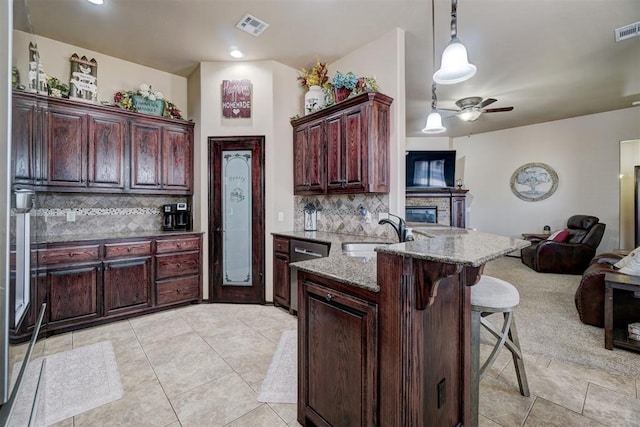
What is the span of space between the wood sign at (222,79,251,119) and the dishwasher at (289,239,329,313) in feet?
6.02

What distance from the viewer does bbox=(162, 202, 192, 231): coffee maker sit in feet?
12.9

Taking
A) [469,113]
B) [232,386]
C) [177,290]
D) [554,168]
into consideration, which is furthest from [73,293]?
[554,168]

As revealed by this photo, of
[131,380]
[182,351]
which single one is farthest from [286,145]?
[131,380]

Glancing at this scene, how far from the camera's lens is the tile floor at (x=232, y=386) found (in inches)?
69.8

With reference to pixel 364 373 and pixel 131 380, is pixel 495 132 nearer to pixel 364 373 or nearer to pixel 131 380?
pixel 364 373

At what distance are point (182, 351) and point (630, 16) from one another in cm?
546

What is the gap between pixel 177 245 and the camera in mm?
3596

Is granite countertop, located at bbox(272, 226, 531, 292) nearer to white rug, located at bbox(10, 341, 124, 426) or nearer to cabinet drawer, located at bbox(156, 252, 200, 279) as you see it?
white rug, located at bbox(10, 341, 124, 426)

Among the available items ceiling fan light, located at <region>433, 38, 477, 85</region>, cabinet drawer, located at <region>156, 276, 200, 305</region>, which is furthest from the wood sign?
ceiling fan light, located at <region>433, 38, 477, 85</region>

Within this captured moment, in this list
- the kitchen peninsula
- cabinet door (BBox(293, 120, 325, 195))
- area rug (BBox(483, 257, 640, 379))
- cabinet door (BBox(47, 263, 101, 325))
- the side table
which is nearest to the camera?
the kitchen peninsula

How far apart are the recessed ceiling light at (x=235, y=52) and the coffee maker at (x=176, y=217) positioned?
2076 mm

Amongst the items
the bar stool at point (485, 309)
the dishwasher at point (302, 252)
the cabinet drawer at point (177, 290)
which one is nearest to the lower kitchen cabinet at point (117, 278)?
the cabinet drawer at point (177, 290)

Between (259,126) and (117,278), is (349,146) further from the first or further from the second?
(117,278)

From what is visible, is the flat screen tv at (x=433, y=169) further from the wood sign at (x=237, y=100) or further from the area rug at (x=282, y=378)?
the area rug at (x=282, y=378)
